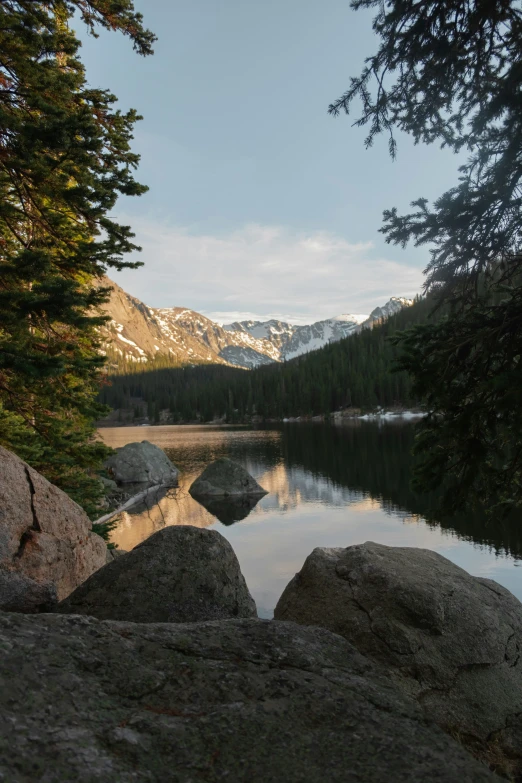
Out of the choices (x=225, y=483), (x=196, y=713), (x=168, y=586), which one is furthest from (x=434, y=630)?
(x=225, y=483)

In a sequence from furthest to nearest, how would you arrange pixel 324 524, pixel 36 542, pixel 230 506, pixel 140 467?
pixel 140 467
pixel 230 506
pixel 324 524
pixel 36 542

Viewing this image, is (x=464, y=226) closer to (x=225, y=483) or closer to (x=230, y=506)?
(x=230, y=506)

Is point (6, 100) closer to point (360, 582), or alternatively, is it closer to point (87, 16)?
point (87, 16)

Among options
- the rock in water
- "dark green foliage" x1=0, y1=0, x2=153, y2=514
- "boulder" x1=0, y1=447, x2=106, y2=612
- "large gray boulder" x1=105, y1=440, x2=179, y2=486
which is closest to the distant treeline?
"large gray boulder" x1=105, y1=440, x2=179, y2=486

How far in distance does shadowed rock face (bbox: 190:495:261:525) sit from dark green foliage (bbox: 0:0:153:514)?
15.9 meters

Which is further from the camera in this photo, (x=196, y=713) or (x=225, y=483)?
(x=225, y=483)

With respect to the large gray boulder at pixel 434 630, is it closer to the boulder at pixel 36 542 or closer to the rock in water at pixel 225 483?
the boulder at pixel 36 542

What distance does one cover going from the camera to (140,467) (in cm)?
3581

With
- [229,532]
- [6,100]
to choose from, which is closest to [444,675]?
[6,100]

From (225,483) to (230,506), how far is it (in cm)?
320

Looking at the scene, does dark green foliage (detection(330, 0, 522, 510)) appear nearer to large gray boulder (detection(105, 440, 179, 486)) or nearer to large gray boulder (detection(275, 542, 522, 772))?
large gray boulder (detection(275, 542, 522, 772))

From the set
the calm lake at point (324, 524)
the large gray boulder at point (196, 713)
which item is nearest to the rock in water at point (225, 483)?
the calm lake at point (324, 524)

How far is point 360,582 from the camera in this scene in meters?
6.72

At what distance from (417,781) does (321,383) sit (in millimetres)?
148255
